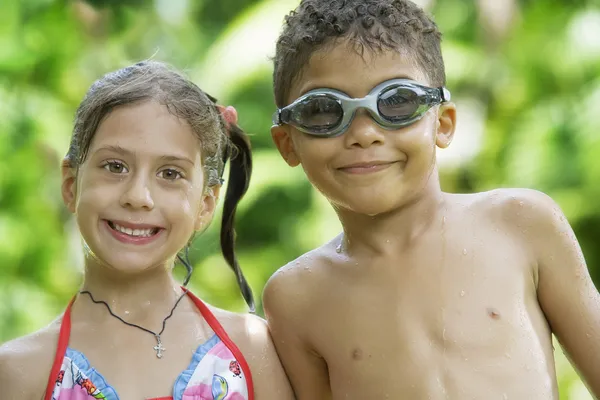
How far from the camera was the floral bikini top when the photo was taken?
2850 mm

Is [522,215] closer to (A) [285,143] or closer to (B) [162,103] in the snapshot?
(A) [285,143]

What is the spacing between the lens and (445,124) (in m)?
3.10

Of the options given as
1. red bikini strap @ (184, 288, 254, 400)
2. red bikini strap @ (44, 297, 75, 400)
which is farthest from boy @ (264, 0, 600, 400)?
red bikini strap @ (44, 297, 75, 400)

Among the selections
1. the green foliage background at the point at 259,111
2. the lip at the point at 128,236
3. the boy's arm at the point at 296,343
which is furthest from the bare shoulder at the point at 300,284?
the green foliage background at the point at 259,111

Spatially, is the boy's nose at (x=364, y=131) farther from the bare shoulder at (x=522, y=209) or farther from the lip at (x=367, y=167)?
the bare shoulder at (x=522, y=209)

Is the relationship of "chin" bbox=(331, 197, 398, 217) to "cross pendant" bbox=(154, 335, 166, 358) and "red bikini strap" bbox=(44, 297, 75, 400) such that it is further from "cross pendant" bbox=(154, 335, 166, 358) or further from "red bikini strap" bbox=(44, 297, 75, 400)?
"red bikini strap" bbox=(44, 297, 75, 400)

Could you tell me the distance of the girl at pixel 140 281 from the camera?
290 cm

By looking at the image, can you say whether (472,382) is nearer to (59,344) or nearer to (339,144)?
(339,144)

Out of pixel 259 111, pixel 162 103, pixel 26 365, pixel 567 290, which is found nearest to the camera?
pixel 26 365

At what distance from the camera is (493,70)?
30.5 ft

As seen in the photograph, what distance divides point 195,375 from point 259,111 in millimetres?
7129

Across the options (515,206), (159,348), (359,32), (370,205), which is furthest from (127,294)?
(515,206)

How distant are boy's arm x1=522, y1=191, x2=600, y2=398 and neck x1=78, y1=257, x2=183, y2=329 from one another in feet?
4.04

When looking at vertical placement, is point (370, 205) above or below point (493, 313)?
above
